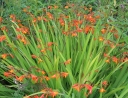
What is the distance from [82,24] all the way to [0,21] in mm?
746

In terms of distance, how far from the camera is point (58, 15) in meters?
2.78

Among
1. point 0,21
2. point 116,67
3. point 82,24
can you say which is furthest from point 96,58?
point 0,21

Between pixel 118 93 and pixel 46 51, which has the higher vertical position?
pixel 46 51

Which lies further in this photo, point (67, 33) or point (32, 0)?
point (32, 0)

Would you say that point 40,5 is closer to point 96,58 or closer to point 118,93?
point 96,58

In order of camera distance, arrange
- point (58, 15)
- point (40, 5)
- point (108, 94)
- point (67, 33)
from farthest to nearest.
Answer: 1. point (40, 5)
2. point (58, 15)
3. point (67, 33)
4. point (108, 94)

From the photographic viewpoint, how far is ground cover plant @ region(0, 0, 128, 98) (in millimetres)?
2016

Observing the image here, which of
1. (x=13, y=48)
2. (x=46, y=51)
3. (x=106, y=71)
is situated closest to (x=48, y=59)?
(x=46, y=51)

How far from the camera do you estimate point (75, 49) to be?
2.45 m

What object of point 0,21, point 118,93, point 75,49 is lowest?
point 118,93

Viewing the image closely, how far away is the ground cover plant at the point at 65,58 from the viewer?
202cm

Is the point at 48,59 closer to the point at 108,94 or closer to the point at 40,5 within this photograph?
the point at 108,94

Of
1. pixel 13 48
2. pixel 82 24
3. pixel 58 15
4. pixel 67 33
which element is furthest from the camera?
pixel 58 15

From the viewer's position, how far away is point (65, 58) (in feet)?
7.62
